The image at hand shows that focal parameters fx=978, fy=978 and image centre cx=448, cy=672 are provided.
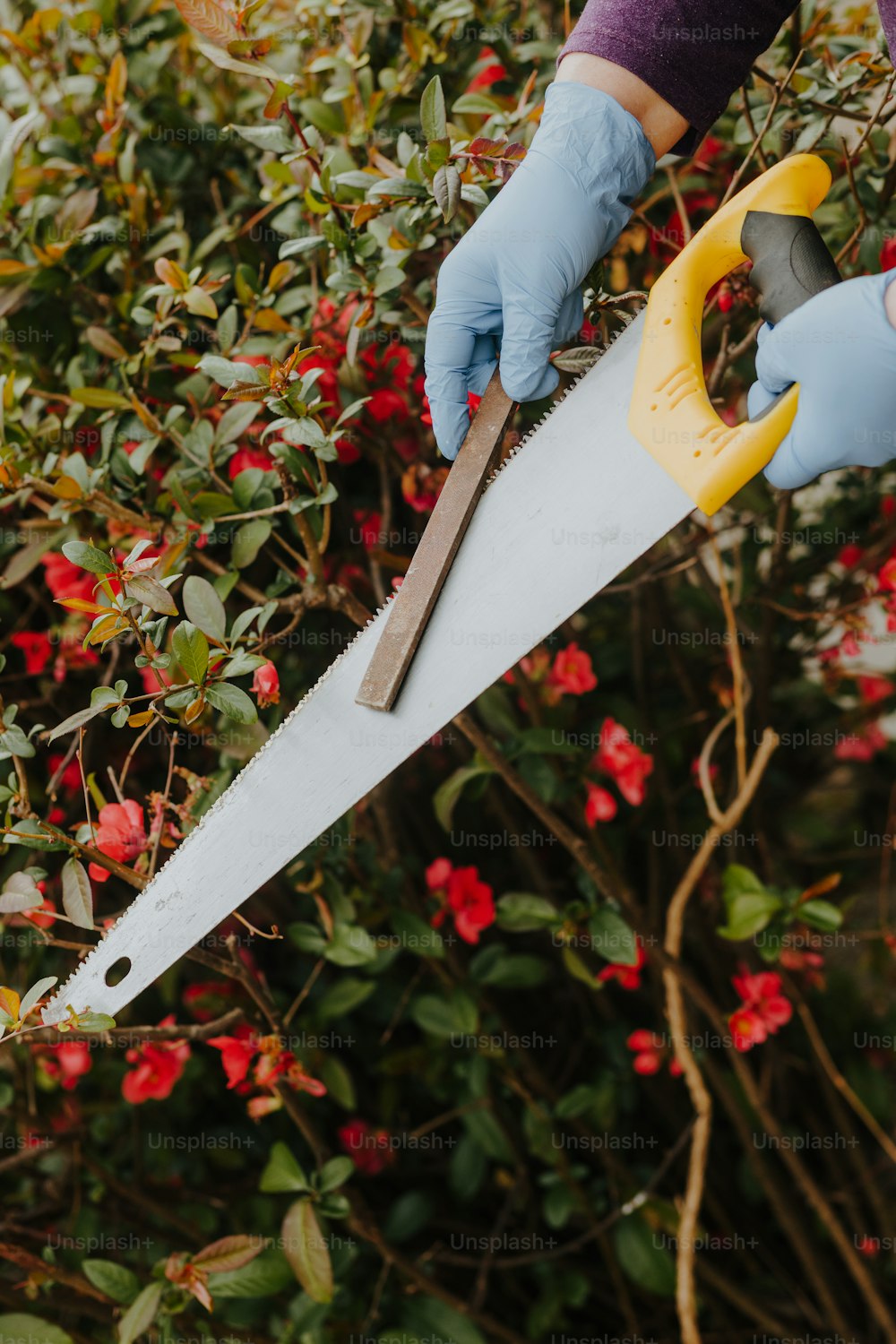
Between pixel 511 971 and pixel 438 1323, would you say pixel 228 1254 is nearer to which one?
pixel 438 1323

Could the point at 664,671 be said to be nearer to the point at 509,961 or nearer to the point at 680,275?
the point at 509,961

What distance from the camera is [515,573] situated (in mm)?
979

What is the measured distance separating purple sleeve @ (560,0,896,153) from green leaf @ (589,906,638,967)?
0.95 metres

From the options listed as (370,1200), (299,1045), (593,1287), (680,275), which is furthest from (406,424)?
(593,1287)

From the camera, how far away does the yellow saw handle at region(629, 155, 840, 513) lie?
34.5 inches

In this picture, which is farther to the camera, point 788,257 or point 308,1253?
point 308,1253

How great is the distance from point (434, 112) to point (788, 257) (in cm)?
38

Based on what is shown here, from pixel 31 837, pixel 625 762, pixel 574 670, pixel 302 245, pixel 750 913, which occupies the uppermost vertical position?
pixel 302 245

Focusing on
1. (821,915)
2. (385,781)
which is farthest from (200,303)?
(821,915)

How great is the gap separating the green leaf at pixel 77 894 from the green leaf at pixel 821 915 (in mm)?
857

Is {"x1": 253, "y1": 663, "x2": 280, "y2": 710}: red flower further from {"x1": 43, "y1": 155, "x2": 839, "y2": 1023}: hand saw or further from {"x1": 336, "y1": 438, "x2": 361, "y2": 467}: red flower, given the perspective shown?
{"x1": 336, "y1": 438, "x2": 361, "y2": 467}: red flower

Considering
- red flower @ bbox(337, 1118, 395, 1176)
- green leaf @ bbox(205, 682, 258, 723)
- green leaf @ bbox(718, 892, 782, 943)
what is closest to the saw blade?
green leaf @ bbox(205, 682, 258, 723)

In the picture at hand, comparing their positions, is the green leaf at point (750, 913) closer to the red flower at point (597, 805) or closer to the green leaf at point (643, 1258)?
the red flower at point (597, 805)

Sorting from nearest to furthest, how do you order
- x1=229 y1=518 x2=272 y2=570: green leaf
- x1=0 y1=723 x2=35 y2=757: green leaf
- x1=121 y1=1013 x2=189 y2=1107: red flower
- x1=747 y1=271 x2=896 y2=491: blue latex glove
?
1. x1=747 y1=271 x2=896 y2=491: blue latex glove
2. x1=0 y1=723 x2=35 y2=757: green leaf
3. x1=229 y1=518 x2=272 y2=570: green leaf
4. x1=121 y1=1013 x2=189 y2=1107: red flower
